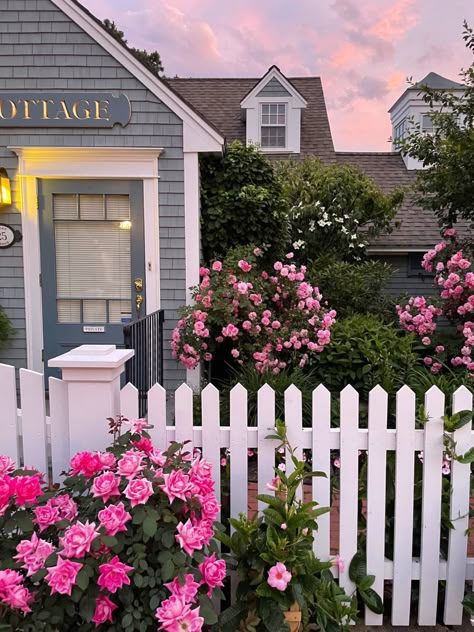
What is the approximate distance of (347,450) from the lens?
2176 mm

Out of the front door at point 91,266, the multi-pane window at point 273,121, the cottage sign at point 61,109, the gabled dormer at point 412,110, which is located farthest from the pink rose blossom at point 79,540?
the gabled dormer at point 412,110

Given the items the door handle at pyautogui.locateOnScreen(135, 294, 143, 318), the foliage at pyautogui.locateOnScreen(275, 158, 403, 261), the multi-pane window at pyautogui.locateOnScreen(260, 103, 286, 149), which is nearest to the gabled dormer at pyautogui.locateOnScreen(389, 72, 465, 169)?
the multi-pane window at pyautogui.locateOnScreen(260, 103, 286, 149)

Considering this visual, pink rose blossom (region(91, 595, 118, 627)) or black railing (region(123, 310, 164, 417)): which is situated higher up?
black railing (region(123, 310, 164, 417))

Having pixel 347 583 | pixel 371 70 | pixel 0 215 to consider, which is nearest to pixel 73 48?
pixel 0 215

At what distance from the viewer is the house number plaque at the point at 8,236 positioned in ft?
16.6

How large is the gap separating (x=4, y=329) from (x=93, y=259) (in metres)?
1.10

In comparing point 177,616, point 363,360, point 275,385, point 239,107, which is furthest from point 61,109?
point 239,107

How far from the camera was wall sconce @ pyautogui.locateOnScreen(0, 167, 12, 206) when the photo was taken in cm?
492

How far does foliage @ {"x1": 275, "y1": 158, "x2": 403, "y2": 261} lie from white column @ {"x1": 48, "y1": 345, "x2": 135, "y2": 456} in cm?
597

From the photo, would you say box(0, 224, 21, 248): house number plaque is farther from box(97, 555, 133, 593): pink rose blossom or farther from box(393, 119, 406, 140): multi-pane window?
box(393, 119, 406, 140): multi-pane window

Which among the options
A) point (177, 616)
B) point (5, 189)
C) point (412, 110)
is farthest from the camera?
point (412, 110)

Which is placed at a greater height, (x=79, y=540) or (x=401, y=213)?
(x=401, y=213)

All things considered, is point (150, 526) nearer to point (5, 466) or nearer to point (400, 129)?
point (5, 466)

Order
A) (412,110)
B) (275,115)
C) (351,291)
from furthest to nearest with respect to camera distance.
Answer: (412,110) < (275,115) < (351,291)
